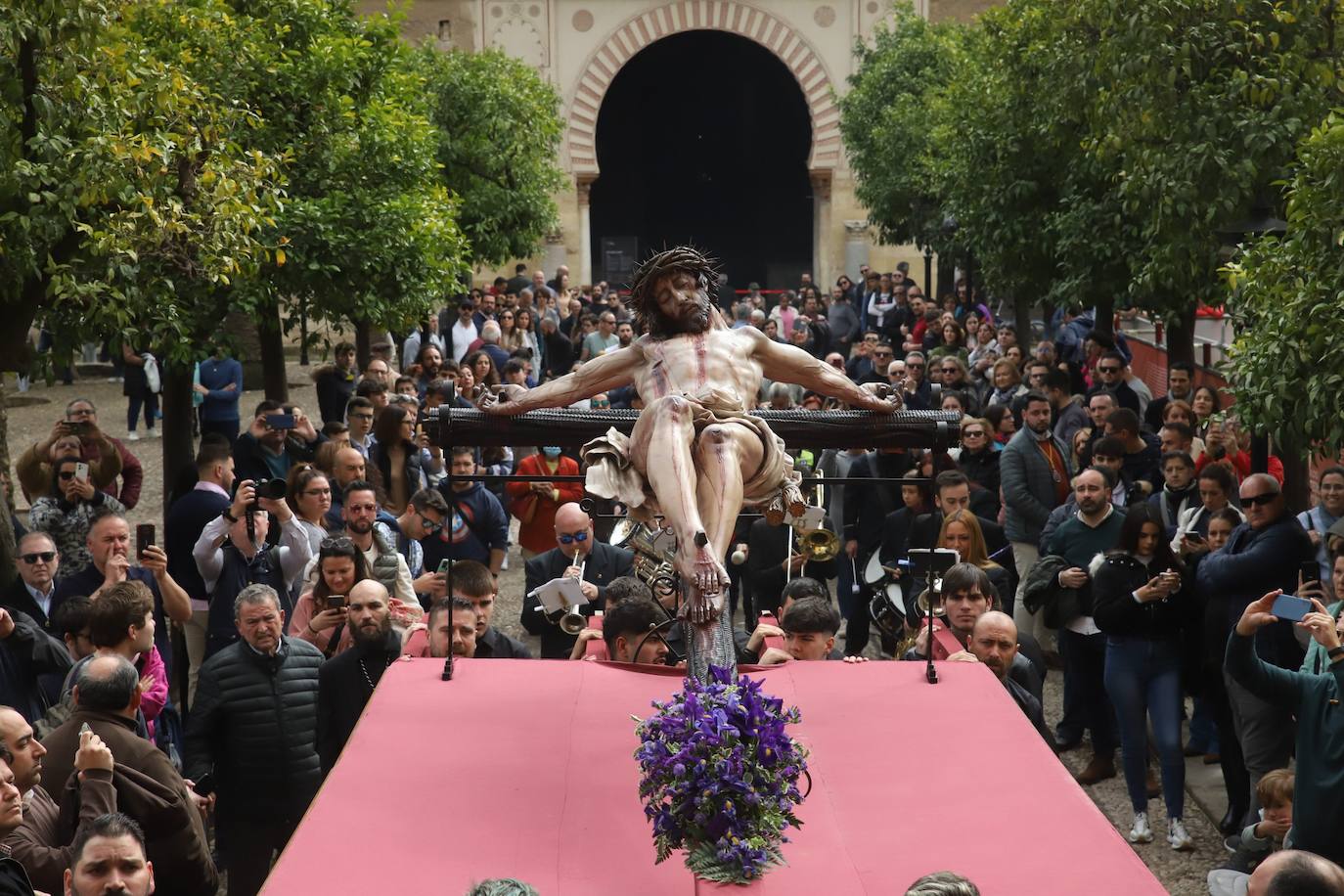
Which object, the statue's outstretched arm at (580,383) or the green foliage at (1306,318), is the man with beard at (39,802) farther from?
the green foliage at (1306,318)

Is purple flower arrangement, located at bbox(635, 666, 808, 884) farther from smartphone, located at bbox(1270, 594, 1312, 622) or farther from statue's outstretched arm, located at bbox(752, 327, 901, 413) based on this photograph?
smartphone, located at bbox(1270, 594, 1312, 622)

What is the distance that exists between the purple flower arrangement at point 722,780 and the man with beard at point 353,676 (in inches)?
101

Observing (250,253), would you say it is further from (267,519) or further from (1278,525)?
(1278,525)

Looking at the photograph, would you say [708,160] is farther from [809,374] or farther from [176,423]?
[809,374]

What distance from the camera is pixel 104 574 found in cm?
941

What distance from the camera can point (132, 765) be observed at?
677cm

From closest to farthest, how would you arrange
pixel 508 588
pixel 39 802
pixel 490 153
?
pixel 39 802 → pixel 508 588 → pixel 490 153

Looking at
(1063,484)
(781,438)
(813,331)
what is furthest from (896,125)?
(781,438)

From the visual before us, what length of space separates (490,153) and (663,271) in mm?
18478

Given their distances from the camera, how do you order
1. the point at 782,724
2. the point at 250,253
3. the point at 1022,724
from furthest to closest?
the point at 250,253 → the point at 1022,724 → the point at 782,724

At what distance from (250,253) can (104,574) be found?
300 centimetres

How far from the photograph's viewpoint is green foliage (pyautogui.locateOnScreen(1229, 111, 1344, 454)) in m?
9.09

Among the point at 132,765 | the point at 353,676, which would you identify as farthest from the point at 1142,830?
the point at 132,765

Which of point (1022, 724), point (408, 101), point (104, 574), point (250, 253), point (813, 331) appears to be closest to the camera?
point (1022, 724)
